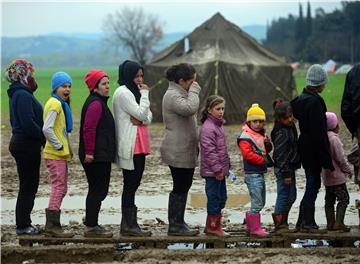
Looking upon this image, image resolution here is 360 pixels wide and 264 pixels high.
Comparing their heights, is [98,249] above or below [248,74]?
below

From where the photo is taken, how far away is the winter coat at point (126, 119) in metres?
7.32

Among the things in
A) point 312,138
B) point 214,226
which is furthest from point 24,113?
point 312,138

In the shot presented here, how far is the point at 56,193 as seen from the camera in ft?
24.7

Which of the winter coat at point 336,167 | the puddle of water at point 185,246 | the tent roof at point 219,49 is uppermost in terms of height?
the tent roof at point 219,49

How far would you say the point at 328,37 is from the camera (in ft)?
284

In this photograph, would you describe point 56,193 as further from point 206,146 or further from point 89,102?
point 206,146

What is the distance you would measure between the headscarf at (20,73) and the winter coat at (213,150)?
5.74ft

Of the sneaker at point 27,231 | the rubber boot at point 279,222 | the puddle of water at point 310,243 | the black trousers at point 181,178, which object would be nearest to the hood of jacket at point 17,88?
the sneaker at point 27,231

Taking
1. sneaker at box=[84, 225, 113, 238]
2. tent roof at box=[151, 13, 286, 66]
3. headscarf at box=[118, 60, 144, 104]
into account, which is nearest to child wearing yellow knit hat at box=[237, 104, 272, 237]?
headscarf at box=[118, 60, 144, 104]

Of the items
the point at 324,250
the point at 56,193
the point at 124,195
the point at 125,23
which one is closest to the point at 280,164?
the point at 324,250

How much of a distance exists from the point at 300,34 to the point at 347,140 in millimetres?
88701

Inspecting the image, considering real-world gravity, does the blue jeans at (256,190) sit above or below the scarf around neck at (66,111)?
below

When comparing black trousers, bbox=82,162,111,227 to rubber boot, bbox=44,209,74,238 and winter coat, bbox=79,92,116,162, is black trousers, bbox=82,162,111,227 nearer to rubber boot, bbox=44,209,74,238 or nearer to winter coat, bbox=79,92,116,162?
winter coat, bbox=79,92,116,162

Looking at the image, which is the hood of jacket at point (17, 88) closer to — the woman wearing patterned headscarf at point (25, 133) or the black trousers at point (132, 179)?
the woman wearing patterned headscarf at point (25, 133)
